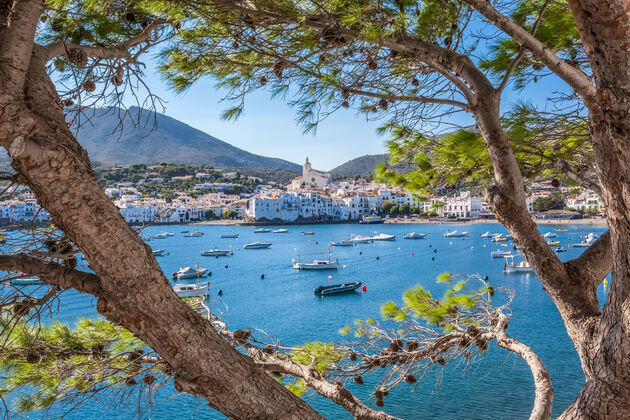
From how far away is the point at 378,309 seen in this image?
15.4m

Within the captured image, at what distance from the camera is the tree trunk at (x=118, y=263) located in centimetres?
83

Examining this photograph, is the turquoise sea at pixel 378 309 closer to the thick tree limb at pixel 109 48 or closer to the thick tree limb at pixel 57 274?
the thick tree limb at pixel 57 274

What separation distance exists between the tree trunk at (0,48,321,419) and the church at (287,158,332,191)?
70.5 meters

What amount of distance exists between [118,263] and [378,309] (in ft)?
49.6

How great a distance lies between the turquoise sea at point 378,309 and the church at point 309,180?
3421 cm

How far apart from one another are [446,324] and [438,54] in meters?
1.19

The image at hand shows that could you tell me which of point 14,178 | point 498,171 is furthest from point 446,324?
point 14,178

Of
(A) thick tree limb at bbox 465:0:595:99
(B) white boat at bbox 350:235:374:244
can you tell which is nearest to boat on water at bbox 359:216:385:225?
(B) white boat at bbox 350:235:374:244

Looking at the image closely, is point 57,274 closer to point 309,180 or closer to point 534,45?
point 534,45

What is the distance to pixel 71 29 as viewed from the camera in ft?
4.55

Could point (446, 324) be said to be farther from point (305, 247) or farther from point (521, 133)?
point (305, 247)

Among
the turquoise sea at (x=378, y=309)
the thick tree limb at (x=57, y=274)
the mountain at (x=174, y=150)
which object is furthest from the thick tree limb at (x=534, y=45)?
the mountain at (x=174, y=150)

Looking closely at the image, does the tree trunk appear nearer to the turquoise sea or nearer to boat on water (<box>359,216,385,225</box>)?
the turquoise sea

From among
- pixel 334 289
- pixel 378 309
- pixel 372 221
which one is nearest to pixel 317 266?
pixel 334 289
